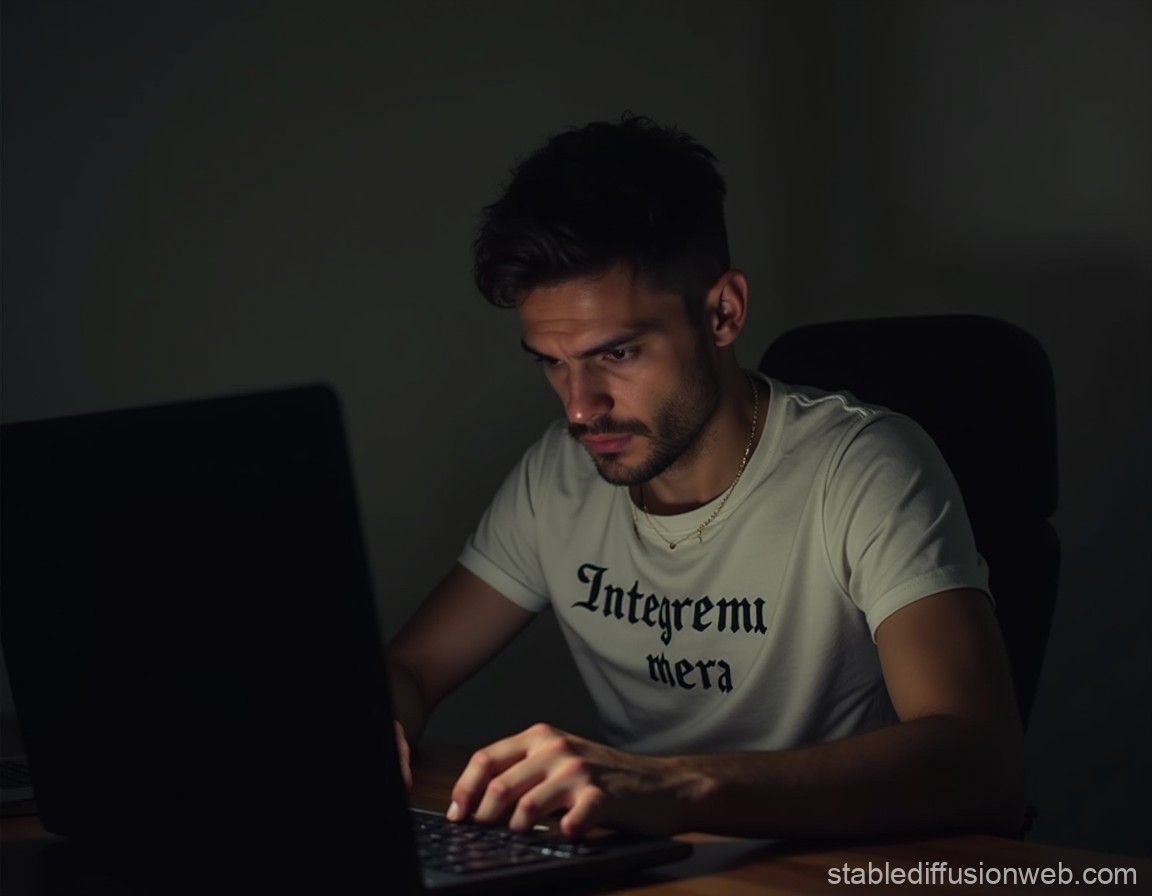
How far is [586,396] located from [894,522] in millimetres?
376

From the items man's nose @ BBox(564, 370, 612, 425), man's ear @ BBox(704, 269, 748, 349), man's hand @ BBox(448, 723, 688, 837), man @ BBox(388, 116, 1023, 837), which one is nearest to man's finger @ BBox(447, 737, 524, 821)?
man's hand @ BBox(448, 723, 688, 837)

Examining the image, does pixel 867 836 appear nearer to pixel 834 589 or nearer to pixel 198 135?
pixel 834 589

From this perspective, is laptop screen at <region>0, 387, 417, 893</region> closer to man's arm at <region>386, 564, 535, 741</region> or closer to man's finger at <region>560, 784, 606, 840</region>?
man's finger at <region>560, 784, 606, 840</region>

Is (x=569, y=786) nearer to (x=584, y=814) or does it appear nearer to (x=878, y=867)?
(x=584, y=814)

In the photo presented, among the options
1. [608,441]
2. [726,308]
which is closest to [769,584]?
[608,441]

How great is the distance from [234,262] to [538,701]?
89 cm

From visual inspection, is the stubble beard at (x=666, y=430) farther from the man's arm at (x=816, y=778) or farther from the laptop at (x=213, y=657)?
the laptop at (x=213, y=657)

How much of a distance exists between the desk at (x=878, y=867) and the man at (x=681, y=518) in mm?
262

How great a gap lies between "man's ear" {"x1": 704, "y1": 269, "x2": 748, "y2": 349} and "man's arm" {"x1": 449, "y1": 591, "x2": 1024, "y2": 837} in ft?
1.82

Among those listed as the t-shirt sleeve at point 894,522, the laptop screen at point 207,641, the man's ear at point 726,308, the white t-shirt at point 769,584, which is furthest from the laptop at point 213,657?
the man's ear at point 726,308

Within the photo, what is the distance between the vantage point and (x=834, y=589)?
4.85 ft

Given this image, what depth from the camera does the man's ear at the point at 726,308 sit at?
1650 millimetres

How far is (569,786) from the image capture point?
35.0 inches

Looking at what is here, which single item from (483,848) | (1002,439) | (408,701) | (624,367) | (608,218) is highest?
(608,218)
